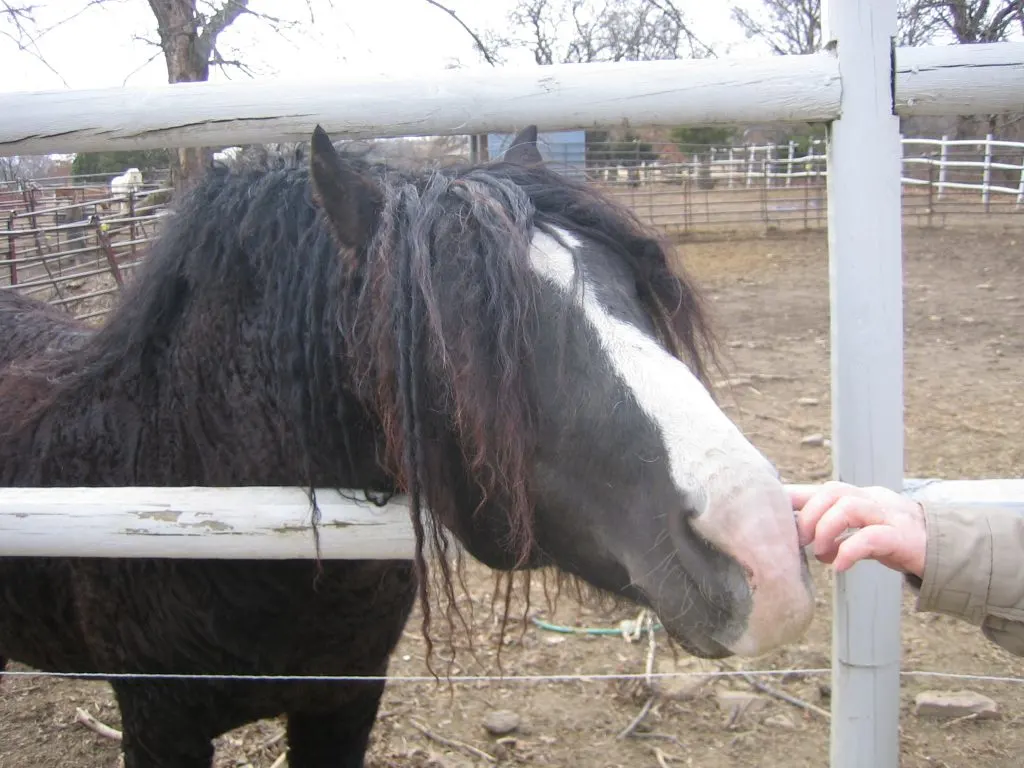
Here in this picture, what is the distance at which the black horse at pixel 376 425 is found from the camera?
1.21 m

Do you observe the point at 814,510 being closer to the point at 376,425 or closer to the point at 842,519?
the point at 842,519

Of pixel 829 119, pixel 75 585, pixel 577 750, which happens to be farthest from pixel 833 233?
pixel 577 750

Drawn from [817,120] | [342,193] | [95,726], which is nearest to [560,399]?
[342,193]

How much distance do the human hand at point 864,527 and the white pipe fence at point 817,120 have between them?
0.22m

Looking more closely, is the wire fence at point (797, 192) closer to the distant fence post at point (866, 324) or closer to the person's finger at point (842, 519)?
the distant fence post at point (866, 324)

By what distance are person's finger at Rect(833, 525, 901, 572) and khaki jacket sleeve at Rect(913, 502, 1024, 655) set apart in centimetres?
8

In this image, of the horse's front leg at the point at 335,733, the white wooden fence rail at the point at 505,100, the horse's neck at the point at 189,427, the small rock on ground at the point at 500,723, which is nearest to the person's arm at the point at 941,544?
→ the white wooden fence rail at the point at 505,100

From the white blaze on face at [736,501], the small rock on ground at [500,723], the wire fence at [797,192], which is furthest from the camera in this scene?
the wire fence at [797,192]

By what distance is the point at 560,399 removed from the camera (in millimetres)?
1302

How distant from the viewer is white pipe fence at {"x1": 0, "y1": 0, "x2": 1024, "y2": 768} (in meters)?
1.37

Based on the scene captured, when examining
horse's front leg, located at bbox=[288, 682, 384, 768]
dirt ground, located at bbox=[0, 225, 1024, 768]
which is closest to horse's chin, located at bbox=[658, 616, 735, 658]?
dirt ground, located at bbox=[0, 225, 1024, 768]

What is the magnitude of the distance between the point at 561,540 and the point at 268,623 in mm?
891

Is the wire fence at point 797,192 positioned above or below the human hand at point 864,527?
above

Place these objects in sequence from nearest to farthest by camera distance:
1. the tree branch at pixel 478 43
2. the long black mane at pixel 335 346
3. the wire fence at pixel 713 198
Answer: the long black mane at pixel 335 346 → the tree branch at pixel 478 43 → the wire fence at pixel 713 198
